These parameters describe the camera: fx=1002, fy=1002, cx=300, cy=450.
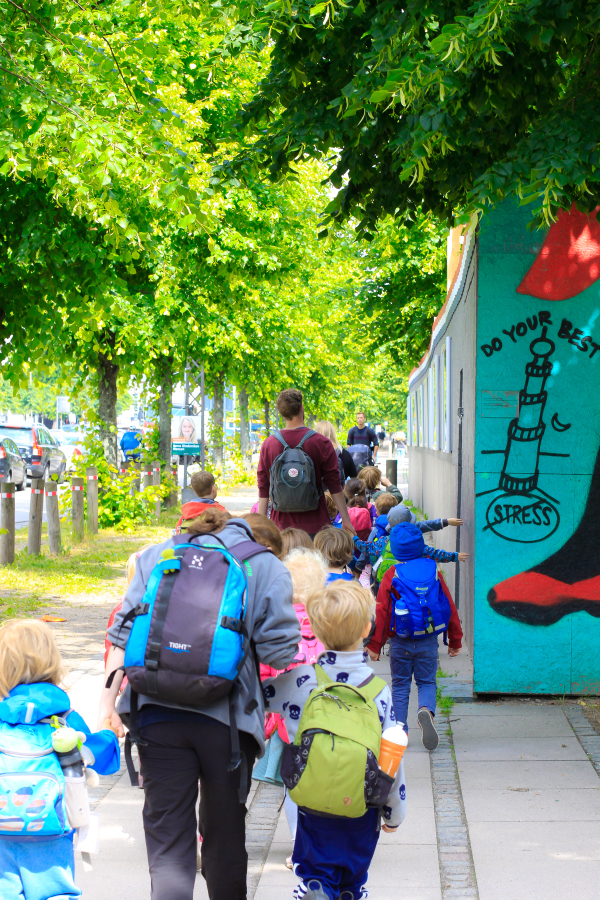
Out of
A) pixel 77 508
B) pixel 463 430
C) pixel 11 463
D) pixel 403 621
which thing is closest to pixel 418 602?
pixel 403 621

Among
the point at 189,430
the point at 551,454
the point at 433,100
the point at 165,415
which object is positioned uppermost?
the point at 433,100

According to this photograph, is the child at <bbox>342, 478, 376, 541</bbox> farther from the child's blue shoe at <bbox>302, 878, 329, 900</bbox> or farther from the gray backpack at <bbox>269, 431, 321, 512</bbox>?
the child's blue shoe at <bbox>302, 878, 329, 900</bbox>

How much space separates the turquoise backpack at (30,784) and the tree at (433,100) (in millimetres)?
3341

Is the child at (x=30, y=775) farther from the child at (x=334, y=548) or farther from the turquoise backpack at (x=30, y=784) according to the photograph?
the child at (x=334, y=548)

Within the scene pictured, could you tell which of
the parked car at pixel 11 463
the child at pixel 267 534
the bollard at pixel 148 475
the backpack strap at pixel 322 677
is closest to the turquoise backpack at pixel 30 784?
the backpack strap at pixel 322 677

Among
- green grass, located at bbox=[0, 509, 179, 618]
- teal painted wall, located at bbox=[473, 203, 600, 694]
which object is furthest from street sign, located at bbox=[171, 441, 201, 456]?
teal painted wall, located at bbox=[473, 203, 600, 694]

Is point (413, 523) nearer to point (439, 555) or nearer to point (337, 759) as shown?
point (439, 555)

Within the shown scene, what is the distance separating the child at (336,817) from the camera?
3.10 metres

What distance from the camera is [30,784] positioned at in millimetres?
2789

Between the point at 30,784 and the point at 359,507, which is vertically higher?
the point at 359,507

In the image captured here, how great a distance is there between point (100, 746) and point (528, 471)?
3.97 m

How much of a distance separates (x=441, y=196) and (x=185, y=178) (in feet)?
6.17

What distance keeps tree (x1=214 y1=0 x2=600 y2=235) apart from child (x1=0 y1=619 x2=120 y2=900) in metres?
3.20

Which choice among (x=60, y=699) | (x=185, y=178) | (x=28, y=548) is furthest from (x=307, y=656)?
(x=28, y=548)
